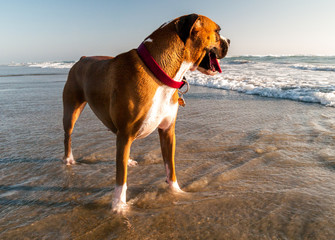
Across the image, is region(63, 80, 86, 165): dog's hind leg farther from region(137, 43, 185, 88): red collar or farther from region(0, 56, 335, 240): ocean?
region(137, 43, 185, 88): red collar

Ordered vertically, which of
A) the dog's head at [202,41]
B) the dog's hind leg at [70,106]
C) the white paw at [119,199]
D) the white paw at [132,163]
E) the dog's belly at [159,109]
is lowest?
the white paw at [132,163]

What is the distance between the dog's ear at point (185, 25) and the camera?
207 centimetres

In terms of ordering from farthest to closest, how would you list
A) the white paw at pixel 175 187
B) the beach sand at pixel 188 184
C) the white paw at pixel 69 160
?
the white paw at pixel 69 160 → the white paw at pixel 175 187 → the beach sand at pixel 188 184

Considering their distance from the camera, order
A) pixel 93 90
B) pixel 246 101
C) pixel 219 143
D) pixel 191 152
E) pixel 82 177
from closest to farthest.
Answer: pixel 93 90 < pixel 82 177 < pixel 191 152 < pixel 219 143 < pixel 246 101

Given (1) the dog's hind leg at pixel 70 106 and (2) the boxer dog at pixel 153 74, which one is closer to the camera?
(2) the boxer dog at pixel 153 74

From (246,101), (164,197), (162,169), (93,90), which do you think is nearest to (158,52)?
(93,90)

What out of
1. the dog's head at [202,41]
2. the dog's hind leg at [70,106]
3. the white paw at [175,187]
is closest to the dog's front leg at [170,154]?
the white paw at [175,187]

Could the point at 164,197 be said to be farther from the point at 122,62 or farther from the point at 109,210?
the point at 122,62

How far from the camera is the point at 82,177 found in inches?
119

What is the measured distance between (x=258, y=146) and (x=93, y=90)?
258cm

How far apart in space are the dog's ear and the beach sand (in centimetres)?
154

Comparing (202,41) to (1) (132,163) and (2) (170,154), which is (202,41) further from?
(1) (132,163)

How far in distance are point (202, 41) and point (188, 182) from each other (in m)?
1.56

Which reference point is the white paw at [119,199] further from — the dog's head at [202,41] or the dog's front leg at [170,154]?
the dog's head at [202,41]
